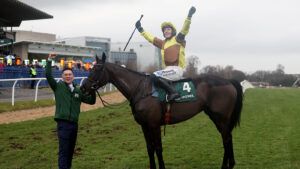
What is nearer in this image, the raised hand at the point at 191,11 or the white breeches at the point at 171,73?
the white breeches at the point at 171,73

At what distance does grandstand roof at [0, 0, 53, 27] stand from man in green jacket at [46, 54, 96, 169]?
15383mm

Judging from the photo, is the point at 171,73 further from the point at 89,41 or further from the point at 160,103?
the point at 89,41

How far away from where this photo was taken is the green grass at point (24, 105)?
1408cm

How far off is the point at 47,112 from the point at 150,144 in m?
8.41

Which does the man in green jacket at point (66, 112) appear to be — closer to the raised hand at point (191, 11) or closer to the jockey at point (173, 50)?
the jockey at point (173, 50)

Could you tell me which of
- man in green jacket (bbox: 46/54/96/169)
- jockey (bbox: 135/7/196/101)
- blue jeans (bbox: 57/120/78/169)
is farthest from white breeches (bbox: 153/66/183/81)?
blue jeans (bbox: 57/120/78/169)

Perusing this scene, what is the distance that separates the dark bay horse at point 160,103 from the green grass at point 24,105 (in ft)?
26.3

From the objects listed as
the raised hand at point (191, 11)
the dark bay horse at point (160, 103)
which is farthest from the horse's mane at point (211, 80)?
the raised hand at point (191, 11)

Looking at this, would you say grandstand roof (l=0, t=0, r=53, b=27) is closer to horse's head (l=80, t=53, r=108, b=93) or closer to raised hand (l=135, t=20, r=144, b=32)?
raised hand (l=135, t=20, r=144, b=32)

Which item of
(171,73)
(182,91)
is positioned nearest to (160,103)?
(182,91)

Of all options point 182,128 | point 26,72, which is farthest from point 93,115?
point 26,72

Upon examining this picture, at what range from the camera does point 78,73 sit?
1009 inches

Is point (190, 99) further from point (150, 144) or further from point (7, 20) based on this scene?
point (7, 20)

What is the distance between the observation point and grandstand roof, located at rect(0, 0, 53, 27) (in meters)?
21.0
